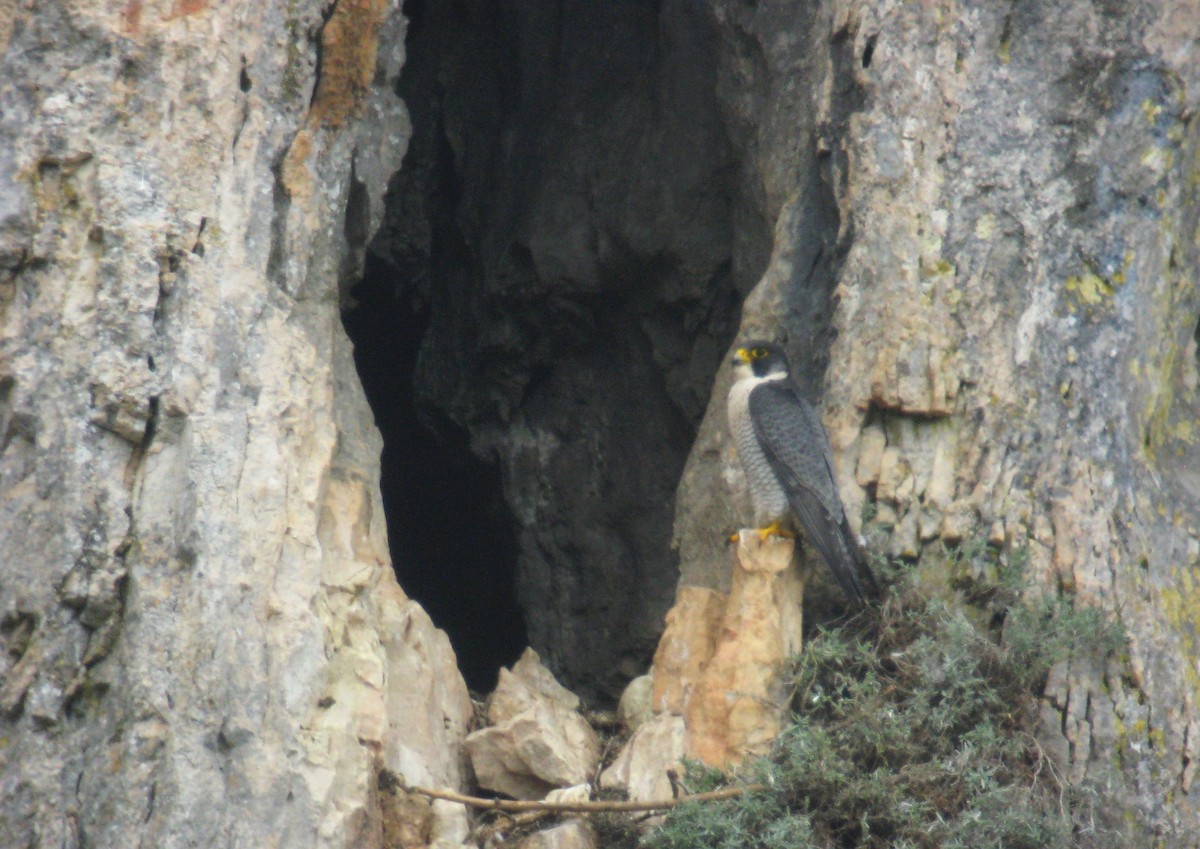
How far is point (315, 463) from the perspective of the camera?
518cm

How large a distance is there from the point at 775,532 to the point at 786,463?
30 centimetres

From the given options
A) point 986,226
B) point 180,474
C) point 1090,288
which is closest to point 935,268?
point 986,226

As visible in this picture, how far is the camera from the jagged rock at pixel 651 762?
17.5 ft

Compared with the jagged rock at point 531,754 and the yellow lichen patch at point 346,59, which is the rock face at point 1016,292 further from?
the yellow lichen patch at point 346,59

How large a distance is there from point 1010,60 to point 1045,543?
2.11 meters

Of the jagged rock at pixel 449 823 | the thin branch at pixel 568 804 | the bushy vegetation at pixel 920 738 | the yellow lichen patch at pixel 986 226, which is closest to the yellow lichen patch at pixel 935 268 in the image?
the yellow lichen patch at pixel 986 226

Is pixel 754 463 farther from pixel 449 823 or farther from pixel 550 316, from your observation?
pixel 550 316

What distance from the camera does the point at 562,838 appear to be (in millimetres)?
5047

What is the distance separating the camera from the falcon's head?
5.98m

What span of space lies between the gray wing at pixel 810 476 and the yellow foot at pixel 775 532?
5.2 inches

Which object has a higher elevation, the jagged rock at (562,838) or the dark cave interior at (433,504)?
the dark cave interior at (433,504)

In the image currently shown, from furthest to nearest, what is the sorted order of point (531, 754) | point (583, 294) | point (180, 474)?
point (583, 294) < point (531, 754) < point (180, 474)

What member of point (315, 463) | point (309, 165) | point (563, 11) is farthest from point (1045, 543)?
point (563, 11)

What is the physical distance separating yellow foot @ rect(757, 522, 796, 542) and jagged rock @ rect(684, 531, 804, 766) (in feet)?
0.09
